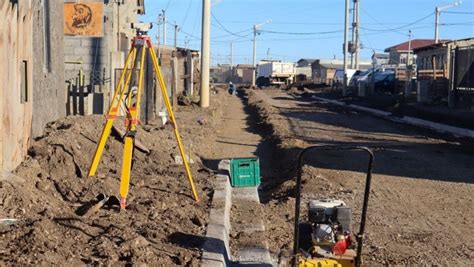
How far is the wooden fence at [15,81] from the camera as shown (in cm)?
761

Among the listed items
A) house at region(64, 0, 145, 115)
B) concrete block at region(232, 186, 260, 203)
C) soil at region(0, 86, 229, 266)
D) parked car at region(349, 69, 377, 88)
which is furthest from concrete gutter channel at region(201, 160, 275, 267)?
parked car at region(349, 69, 377, 88)

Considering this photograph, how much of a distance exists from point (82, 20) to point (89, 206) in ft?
44.5

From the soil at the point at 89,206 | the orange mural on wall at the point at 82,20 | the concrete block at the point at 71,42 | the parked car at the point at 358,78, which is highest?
the orange mural on wall at the point at 82,20

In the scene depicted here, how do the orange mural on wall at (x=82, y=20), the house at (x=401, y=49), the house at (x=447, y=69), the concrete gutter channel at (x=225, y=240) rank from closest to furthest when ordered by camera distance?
the concrete gutter channel at (x=225, y=240) → the orange mural on wall at (x=82, y=20) → the house at (x=447, y=69) → the house at (x=401, y=49)

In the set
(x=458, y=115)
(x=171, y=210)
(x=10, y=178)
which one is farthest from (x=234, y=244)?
(x=458, y=115)

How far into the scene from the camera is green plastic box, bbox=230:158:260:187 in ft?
36.2

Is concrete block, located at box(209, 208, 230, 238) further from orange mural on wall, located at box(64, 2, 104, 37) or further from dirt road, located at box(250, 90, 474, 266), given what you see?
orange mural on wall, located at box(64, 2, 104, 37)

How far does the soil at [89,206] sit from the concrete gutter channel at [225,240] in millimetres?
119

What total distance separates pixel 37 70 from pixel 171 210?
3.43 m

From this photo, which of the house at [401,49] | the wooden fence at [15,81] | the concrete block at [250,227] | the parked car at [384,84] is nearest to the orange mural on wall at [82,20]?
the wooden fence at [15,81]

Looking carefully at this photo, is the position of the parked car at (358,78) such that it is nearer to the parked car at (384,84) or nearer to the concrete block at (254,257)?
the parked car at (384,84)

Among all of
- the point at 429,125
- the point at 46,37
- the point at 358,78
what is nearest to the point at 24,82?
the point at 46,37

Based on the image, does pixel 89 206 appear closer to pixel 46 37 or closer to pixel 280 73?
pixel 46 37

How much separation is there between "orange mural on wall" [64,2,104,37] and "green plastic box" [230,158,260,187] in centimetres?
1043
